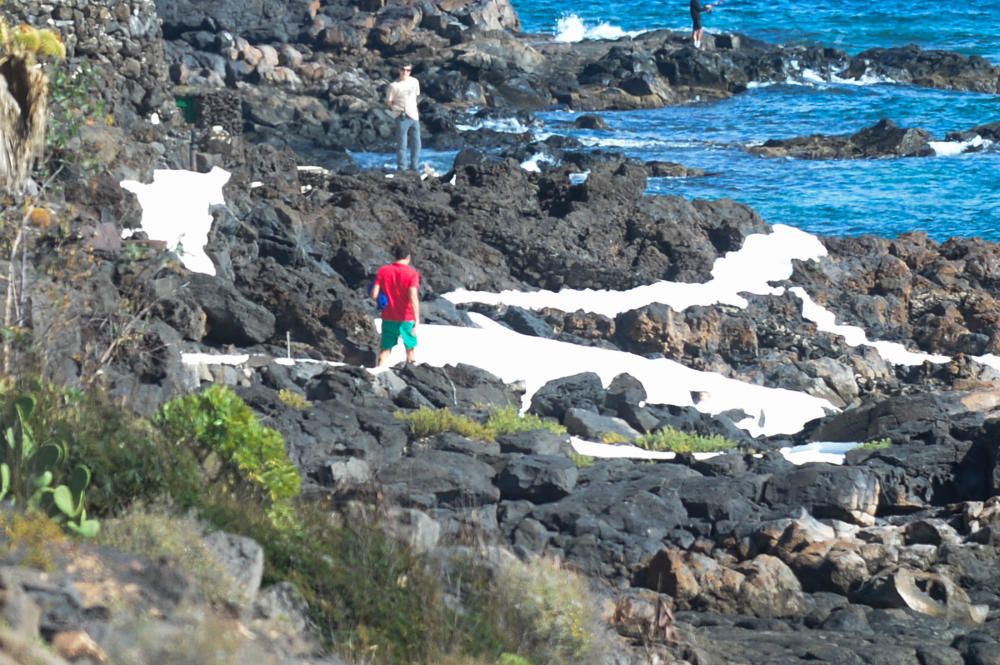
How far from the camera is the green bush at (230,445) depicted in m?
8.29

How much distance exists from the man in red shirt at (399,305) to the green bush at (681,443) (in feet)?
8.51

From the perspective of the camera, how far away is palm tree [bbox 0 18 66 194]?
31.1 feet

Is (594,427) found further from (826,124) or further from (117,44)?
(826,124)

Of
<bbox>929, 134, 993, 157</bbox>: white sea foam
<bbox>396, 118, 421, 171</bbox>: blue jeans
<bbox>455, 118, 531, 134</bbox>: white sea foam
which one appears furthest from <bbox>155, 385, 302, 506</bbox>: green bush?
<bbox>929, 134, 993, 157</bbox>: white sea foam

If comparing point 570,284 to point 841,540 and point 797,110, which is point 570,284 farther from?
point 797,110

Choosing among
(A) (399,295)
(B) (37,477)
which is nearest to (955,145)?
(A) (399,295)

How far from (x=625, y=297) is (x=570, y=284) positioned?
867 millimetres

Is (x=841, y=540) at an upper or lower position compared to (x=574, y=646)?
lower

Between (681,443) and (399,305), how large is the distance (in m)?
3.17

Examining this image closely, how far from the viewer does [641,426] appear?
15812mm

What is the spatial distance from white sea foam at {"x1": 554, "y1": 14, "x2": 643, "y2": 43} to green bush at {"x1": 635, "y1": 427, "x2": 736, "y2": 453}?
42879mm

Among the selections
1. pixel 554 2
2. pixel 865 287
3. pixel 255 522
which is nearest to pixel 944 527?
pixel 255 522

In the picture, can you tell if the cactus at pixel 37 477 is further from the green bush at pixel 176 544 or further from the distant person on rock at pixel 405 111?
the distant person on rock at pixel 405 111

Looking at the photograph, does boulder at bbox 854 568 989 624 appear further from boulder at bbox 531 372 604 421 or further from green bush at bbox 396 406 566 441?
boulder at bbox 531 372 604 421
